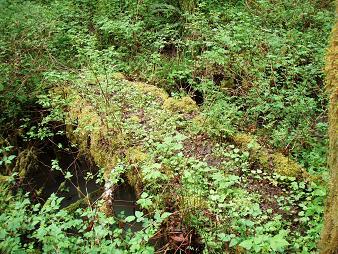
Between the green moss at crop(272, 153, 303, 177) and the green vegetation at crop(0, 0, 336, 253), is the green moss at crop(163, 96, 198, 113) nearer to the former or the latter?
the green vegetation at crop(0, 0, 336, 253)

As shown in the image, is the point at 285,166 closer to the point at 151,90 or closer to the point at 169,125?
the point at 169,125

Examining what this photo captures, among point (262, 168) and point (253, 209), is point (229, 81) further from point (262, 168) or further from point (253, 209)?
point (253, 209)

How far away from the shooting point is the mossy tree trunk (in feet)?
8.40

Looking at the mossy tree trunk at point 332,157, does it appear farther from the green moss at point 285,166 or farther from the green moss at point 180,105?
the green moss at point 180,105

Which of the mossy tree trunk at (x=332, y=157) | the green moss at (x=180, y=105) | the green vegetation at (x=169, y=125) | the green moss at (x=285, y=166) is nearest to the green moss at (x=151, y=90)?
the green vegetation at (x=169, y=125)

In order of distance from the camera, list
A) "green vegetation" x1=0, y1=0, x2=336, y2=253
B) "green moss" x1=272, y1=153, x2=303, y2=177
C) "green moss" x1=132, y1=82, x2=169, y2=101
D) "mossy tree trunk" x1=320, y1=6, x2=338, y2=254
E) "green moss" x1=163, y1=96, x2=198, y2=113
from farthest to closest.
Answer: "green moss" x1=132, y1=82, x2=169, y2=101 → "green moss" x1=163, y1=96, x2=198, y2=113 → "green moss" x1=272, y1=153, x2=303, y2=177 → "green vegetation" x1=0, y1=0, x2=336, y2=253 → "mossy tree trunk" x1=320, y1=6, x2=338, y2=254

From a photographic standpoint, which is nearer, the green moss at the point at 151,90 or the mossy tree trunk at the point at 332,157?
the mossy tree trunk at the point at 332,157

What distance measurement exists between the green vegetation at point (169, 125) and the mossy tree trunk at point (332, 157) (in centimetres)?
10

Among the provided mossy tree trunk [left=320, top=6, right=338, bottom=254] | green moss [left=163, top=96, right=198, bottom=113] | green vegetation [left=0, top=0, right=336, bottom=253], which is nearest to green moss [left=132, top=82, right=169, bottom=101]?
green vegetation [left=0, top=0, right=336, bottom=253]

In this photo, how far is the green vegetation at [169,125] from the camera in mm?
3688

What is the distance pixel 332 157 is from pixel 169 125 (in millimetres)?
3008

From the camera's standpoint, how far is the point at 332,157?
2609mm

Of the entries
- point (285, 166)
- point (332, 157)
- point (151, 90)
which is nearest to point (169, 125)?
point (151, 90)

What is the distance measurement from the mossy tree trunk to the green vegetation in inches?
4.1
